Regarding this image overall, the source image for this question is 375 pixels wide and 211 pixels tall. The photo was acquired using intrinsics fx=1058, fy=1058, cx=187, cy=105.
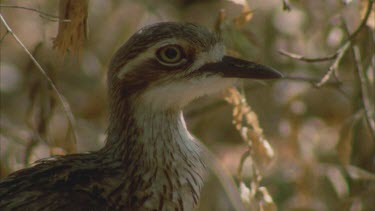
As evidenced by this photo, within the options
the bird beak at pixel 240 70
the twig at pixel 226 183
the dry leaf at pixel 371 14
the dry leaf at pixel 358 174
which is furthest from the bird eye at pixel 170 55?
the dry leaf at pixel 358 174


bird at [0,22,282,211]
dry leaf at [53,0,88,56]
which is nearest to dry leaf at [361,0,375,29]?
bird at [0,22,282,211]

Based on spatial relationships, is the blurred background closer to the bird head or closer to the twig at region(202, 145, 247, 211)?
the twig at region(202, 145, 247, 211)

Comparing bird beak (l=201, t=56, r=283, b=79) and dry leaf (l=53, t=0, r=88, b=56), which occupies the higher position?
dry leaf (l=53, t=0, r=88, b=56)

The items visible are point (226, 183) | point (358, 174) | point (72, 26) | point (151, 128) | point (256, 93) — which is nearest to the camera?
point (72, 26)

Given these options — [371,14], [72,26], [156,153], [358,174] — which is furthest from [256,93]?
[72,26]

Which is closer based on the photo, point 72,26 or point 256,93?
point 72,26

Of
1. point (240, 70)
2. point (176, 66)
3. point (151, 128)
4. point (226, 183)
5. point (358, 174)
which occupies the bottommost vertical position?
point (358, 174)

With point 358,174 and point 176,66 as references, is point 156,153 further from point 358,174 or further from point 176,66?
point 358,174
